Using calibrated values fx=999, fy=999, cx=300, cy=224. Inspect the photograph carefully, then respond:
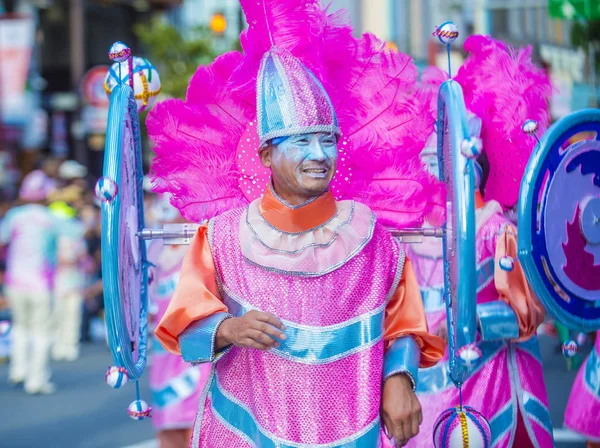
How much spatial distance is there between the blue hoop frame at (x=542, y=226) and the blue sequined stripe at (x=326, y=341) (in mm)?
508

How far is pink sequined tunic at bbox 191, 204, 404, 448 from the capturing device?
2.73 meters

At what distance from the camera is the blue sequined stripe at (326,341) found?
275cm

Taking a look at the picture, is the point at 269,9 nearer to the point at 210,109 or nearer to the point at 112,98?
the point at 210,109

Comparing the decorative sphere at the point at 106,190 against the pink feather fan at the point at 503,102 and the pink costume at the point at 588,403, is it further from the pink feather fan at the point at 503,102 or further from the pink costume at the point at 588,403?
the pink costume at the point at 588,403

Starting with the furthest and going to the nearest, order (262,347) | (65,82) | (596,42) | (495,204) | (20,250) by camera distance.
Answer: (65,82) < (596,42) < (20,250) < (495,204) < (262,347)

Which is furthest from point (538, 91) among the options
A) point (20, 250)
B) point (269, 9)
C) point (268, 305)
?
point (20, 250)

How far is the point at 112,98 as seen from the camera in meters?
2.97

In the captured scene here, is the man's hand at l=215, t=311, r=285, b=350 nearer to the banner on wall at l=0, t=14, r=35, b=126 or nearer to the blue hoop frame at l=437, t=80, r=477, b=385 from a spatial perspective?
the blue hoop frame at l=437, t=80, r=477, b=385

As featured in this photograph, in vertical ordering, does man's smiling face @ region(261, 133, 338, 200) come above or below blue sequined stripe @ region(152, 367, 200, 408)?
above

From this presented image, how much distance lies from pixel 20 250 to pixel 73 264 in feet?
5.81

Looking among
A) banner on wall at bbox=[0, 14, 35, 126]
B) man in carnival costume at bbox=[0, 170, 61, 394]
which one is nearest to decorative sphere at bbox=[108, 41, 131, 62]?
man in carnival costume at bbox=[0, 170, 61, 394]

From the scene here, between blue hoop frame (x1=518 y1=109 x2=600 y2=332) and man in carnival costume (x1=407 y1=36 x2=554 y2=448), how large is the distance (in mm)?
595

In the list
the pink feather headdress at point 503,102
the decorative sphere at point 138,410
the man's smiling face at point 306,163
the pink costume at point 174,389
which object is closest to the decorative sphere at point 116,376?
the decorative sphere at point 138,410

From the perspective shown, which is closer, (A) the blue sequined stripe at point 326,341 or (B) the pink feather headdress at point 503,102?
(A) the blue sequined stripe at point 326,341
